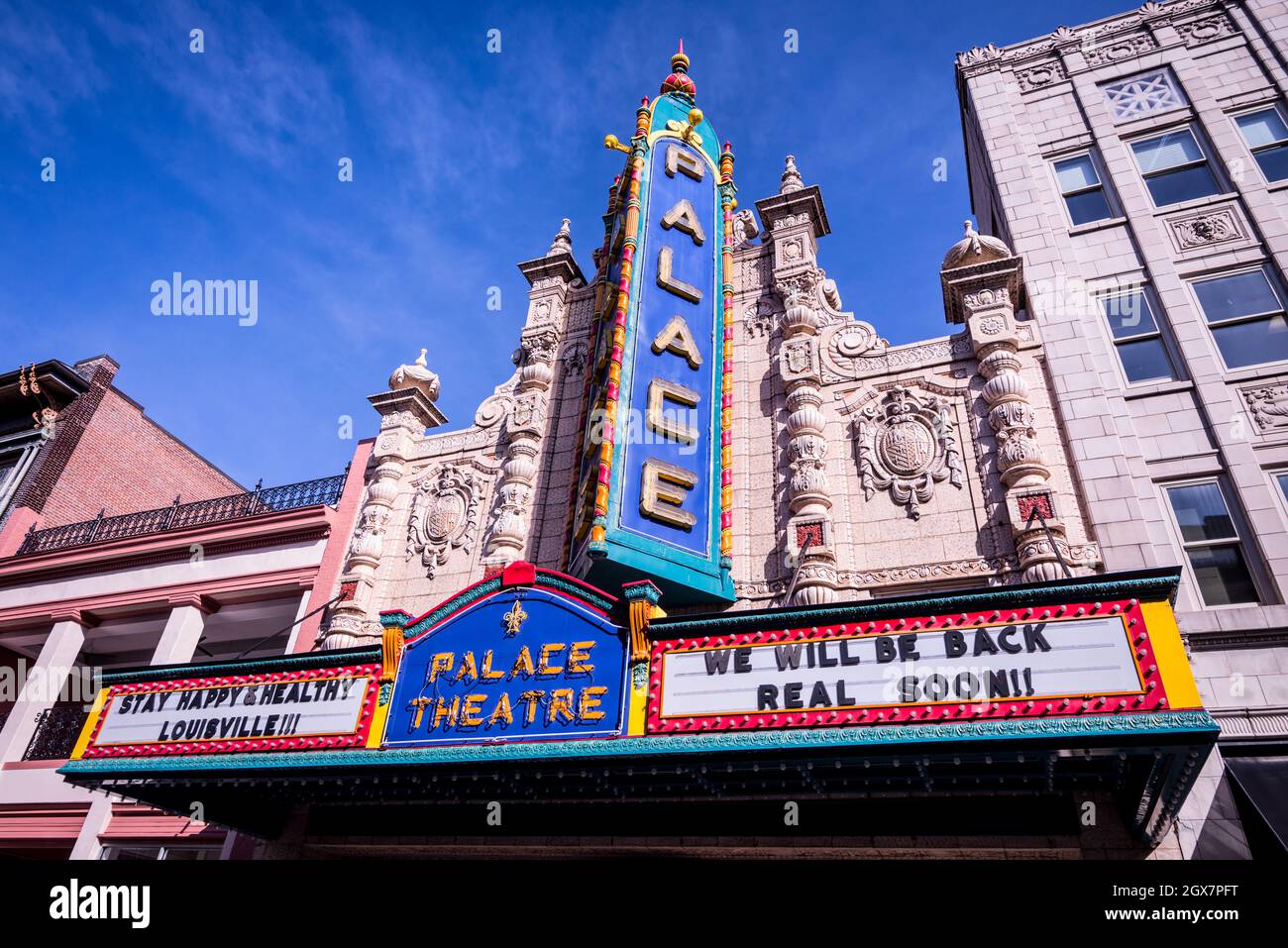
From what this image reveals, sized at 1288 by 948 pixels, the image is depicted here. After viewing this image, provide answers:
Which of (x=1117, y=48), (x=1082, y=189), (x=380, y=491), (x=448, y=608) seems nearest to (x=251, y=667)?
(x=448, y=608)

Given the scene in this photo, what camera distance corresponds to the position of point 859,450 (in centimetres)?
1466

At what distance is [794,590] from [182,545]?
15656mm

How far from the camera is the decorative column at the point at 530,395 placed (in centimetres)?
1609

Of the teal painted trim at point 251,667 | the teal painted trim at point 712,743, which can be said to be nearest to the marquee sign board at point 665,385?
the teal painted trim at point 712,743

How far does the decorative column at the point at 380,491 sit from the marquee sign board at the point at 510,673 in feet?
15.3

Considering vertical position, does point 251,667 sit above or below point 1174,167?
below

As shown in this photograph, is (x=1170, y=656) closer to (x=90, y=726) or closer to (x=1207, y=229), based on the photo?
(x=1207, y=229)

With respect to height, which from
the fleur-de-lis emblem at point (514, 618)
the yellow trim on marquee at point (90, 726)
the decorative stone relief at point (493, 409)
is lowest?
the yellow trim on marquee at point (90, 726)

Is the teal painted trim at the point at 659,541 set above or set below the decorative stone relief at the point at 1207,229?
below

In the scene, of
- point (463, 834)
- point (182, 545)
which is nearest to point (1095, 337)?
point (463, 834)

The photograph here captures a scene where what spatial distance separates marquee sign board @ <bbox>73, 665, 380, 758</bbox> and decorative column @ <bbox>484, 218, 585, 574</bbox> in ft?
11.9

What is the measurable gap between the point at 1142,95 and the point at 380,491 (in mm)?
18931

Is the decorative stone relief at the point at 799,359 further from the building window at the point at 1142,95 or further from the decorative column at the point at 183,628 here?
the decorative column at the point at 183,628

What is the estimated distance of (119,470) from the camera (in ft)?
89.1
